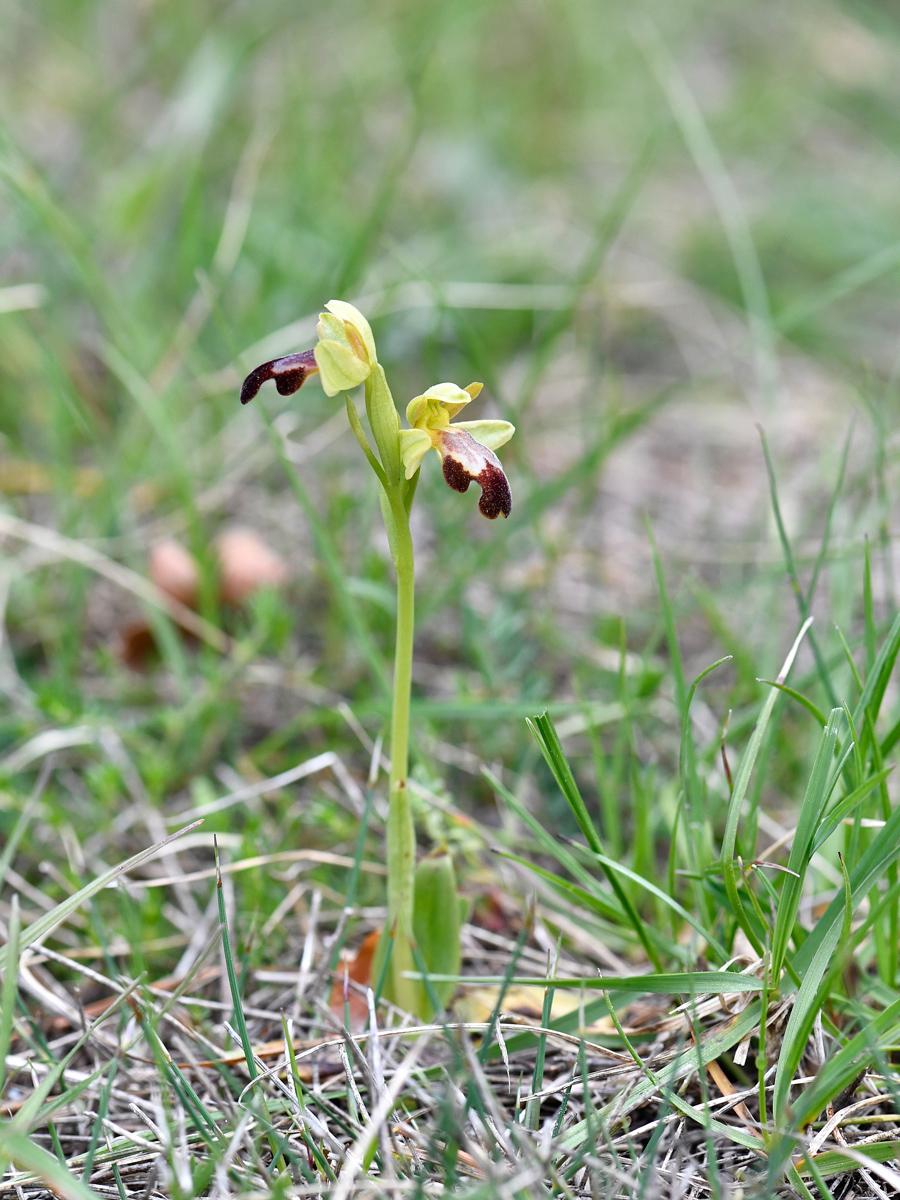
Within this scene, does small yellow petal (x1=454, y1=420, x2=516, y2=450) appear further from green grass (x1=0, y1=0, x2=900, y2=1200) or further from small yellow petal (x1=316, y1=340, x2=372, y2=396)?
green grass (x1=0, y1=0, x2=900, y2=1200)

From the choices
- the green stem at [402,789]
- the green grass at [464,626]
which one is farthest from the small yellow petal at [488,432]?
the green grass at [464,626]

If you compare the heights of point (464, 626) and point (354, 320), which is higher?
point (354, 320)

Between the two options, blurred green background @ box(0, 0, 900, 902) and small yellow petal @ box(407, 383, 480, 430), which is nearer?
small yellow petal @ box(407, 383, 480, 430)

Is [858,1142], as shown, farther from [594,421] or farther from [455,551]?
[594,421]

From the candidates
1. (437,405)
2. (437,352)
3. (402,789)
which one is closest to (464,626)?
(402,789)

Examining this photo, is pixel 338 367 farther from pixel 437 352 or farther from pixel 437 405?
pixel 437 352

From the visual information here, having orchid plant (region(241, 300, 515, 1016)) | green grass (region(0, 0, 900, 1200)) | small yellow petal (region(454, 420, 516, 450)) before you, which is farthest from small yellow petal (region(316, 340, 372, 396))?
green grass (region(0, 0, 900, 1200))

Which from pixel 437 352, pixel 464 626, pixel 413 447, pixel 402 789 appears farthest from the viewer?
pixel 437 352
